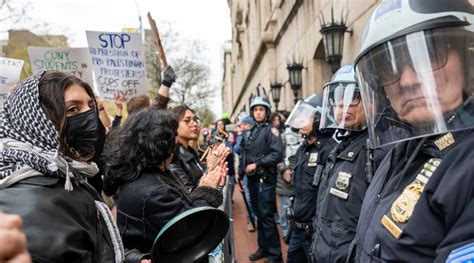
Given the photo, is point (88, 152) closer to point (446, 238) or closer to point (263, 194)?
point (446, 238)

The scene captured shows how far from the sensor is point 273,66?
47.2ft

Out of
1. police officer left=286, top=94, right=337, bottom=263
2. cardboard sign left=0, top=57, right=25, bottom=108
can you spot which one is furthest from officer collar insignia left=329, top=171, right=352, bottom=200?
cardboard sign left=0, top=57, right=25, bottom=108

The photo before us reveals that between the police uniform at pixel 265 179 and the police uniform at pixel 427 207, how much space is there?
11.9 ft

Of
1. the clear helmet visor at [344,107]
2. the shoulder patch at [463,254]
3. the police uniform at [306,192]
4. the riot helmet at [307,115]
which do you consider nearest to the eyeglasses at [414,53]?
the shoulder patch at [463,254]

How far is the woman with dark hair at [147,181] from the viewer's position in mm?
1998

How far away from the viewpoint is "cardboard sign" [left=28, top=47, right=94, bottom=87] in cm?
439

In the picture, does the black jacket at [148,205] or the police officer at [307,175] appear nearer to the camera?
the black jacket at [148,205]

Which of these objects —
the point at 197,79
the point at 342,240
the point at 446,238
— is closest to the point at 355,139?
the point at 342,240

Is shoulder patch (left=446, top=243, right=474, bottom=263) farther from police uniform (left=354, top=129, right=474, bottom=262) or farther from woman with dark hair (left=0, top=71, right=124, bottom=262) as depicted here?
woman with dark hair (left=0, top=71, right=124, bottom=262)

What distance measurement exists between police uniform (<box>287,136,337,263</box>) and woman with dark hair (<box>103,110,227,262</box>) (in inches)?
49.6

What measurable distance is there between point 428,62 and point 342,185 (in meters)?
1.14

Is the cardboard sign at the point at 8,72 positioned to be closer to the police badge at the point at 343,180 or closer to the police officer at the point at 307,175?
the police officer at the point at 307,175

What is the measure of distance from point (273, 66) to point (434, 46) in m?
13.4

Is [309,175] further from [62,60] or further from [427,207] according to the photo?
[62,60]
